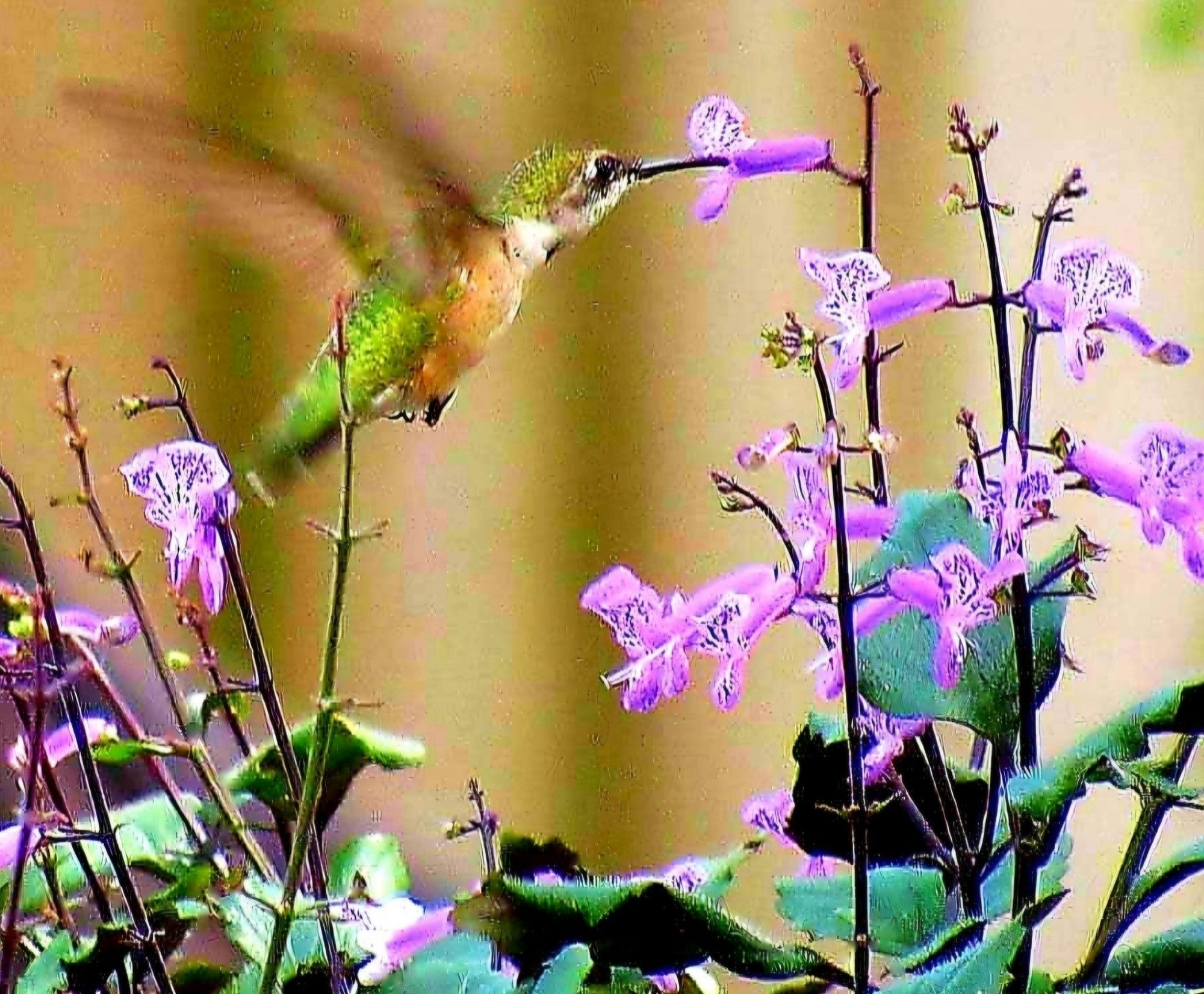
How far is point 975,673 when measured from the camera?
A: 41 cm

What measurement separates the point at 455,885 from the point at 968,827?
2.72 ft

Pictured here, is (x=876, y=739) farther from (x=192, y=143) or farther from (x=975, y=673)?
(x=192, y=143)

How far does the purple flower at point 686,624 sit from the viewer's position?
415 mm

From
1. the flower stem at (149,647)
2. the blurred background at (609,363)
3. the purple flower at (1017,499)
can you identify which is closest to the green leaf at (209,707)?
the flower stem at (149,647)

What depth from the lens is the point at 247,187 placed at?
1.81 feet

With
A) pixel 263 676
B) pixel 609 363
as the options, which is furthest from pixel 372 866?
pixel 609 363

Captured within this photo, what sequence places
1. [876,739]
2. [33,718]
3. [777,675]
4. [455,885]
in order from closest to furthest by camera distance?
[33,718] < [876,739] < [455,885] < [777,675]

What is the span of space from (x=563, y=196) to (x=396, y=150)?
0.47 feet

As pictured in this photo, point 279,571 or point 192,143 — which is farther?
point 279,571

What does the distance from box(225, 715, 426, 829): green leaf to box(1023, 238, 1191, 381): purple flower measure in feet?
0.75

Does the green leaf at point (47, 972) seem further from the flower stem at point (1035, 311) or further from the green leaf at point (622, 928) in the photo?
the flower stem at point (1035, 311)

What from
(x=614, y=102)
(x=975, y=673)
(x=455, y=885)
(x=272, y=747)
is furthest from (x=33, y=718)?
(x=614, y=102)

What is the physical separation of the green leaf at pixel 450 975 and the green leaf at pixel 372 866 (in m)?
0.10

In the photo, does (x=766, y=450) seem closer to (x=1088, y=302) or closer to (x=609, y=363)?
(x=1088, y=302)
